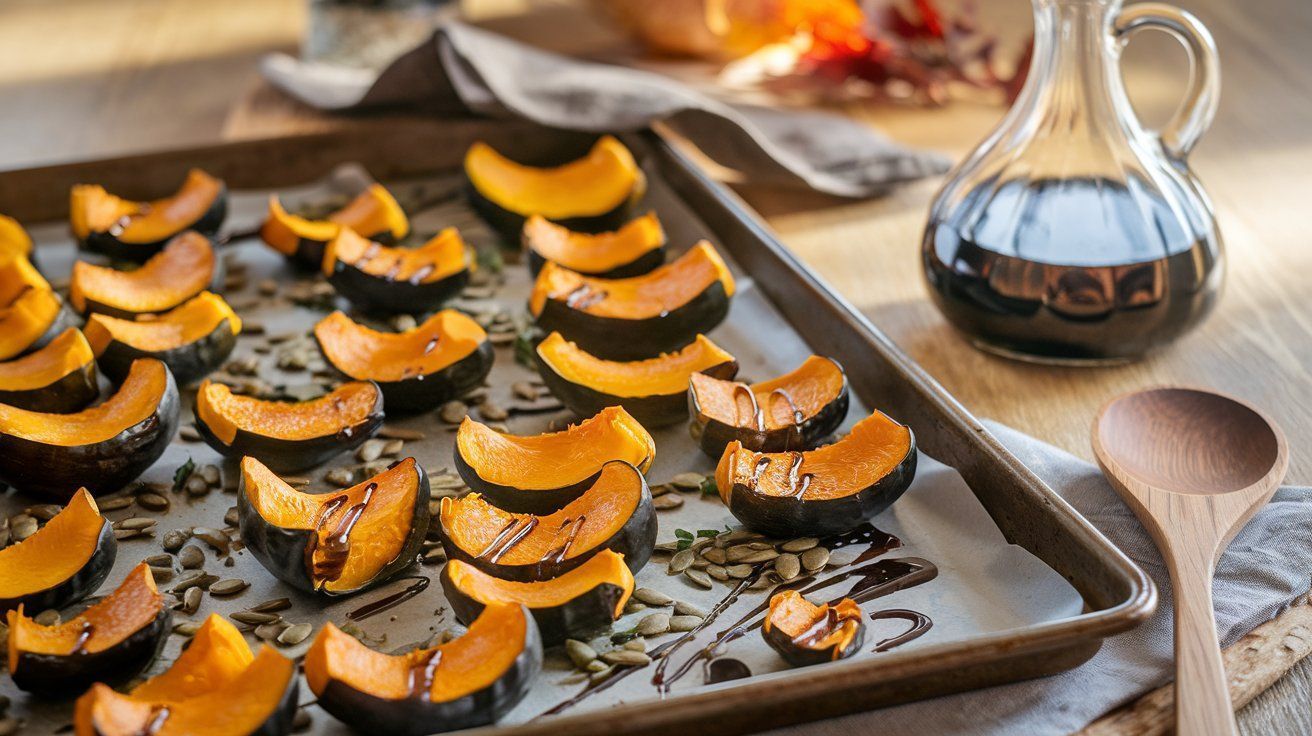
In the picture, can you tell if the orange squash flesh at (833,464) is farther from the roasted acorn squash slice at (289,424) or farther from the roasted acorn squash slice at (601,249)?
the roasted acorn squash slice at (601,249)

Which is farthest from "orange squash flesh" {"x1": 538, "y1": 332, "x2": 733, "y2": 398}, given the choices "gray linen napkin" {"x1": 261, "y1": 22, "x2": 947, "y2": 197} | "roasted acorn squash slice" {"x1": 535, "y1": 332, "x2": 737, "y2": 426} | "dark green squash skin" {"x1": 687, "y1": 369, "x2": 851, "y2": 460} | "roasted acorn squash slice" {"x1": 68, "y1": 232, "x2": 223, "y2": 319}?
"gray linen napkin" {"x1": 261, "y1": 22, "x2": 947, "y2": 197}

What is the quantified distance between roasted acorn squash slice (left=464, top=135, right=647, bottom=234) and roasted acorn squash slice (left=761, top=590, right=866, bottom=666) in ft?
3.55

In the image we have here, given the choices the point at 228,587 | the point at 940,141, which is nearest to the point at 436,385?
the point at 228,587

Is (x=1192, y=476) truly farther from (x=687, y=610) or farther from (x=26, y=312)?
(x=26, y=312)

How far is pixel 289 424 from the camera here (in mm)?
1538

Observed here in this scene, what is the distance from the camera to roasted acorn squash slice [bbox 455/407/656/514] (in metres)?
1.38

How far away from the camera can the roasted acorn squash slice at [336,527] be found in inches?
49.0

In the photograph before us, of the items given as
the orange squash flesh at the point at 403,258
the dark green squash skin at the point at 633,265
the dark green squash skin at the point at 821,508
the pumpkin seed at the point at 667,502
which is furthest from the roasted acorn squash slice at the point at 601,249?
the dark green squash skin at the point at 821,508

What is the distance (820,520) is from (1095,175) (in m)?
0.65

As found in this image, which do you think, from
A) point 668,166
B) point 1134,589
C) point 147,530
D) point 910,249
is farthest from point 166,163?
point 1134,589

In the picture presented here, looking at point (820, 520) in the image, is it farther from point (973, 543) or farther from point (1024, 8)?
point (1024, 8)

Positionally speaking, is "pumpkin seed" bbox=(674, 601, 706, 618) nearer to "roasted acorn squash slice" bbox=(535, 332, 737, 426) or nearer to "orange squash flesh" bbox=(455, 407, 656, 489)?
"orange squash flesh" bbox=(455, 407, 656, 489)

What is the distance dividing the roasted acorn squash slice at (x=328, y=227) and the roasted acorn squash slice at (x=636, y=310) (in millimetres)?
424

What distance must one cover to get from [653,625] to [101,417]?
0.77 m
